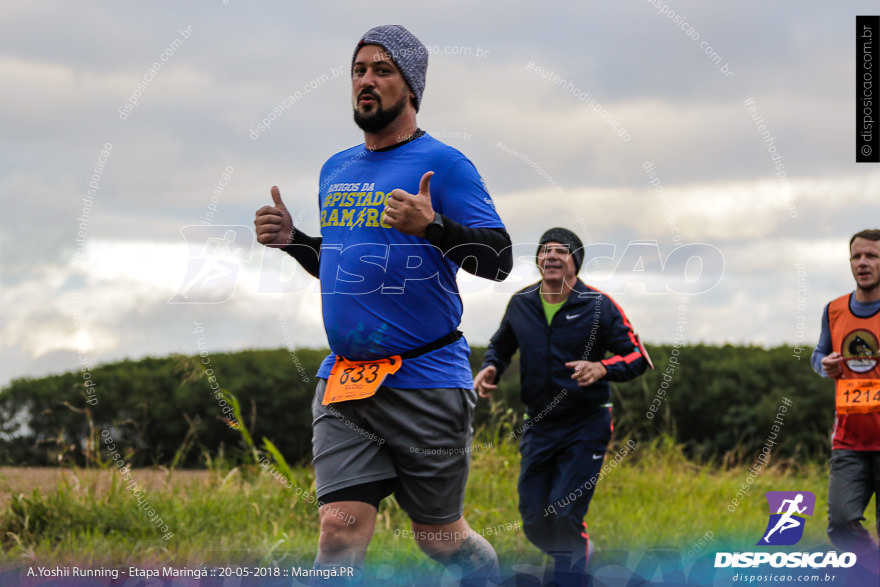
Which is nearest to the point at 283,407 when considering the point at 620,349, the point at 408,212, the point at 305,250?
the point at 620,349

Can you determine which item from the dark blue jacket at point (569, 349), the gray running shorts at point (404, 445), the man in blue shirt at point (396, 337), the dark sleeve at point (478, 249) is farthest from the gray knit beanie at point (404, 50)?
the dark blue jacket at point (569, 349)

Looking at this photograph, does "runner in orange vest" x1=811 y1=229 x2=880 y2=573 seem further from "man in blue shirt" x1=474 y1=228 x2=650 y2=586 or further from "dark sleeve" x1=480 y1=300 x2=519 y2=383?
"dark sleeve" x1=480 y1=300 x2=519 y2=383

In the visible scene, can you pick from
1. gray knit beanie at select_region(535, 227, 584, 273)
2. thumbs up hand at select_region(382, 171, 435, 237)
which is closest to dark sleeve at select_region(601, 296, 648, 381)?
gray knit beanie at select_region(535, 227, 584, 273)

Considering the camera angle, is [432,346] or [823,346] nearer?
[432,346]

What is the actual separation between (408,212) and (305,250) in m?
1.06

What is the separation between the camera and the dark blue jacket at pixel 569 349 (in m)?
5.97

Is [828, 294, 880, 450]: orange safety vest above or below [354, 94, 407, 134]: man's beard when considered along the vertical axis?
below

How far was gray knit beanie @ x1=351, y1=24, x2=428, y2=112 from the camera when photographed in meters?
4.13

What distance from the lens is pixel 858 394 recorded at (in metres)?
6.16

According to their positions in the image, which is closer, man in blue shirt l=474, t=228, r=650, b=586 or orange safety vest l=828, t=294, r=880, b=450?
man in blue shirt l=474, t=228, r=650, b=586

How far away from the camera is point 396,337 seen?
13.1 feet

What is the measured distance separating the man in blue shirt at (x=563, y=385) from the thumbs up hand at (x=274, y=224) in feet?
6.11

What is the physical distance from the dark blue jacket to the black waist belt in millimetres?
1973

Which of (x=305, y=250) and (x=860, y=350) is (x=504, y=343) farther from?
(x=860, y=350)
